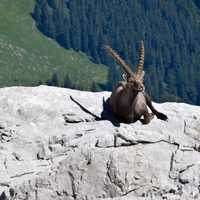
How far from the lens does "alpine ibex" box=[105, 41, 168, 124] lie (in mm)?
34562

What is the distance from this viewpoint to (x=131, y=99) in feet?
116

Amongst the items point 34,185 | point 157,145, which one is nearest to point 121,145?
point 157,145

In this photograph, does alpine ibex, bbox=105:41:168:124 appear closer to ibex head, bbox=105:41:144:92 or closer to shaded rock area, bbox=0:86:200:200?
ibex head, bbox=105:41:144:92

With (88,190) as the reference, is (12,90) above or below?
above

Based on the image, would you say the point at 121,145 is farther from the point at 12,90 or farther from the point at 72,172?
the point at 12,90

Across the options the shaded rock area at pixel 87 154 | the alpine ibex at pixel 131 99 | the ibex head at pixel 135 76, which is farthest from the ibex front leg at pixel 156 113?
the ibex head at pixel 135 76

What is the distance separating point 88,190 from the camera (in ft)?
85.9

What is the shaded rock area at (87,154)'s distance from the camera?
86.2 ft

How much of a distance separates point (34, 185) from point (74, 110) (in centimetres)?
881

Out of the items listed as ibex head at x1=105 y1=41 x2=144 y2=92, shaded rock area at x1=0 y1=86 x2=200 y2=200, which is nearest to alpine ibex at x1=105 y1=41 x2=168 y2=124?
ibex head at x1=105 y1=41 x2=144 y2=92

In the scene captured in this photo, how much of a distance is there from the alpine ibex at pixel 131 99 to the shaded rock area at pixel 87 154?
545 mm

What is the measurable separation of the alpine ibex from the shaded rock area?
1.79 feet

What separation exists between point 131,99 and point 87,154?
28.7 feet

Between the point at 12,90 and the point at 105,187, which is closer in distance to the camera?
the point at 105,187
